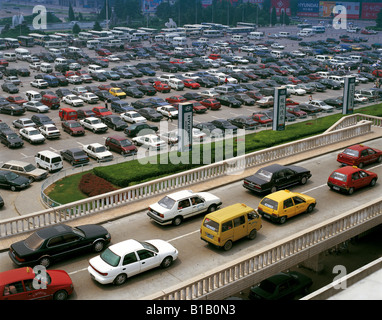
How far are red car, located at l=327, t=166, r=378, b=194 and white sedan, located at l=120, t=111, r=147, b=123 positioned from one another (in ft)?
95.9

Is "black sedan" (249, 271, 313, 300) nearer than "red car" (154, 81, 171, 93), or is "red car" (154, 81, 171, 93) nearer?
"black sedan" (249, 271, 313, 300)

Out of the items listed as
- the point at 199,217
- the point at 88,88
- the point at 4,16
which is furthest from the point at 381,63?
the point at 4,16

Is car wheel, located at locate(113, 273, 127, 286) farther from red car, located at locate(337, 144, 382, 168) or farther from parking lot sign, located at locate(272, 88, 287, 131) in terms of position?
parking lot sign, located at locate(272, 88, 287, 131)

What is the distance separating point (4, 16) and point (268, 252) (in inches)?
7713

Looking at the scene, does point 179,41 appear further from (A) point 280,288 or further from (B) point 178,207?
(A) point 280,288

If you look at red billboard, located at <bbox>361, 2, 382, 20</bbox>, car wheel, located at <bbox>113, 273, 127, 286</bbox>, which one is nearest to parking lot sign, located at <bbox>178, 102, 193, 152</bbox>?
car wheel, located at <bbox>113, 273, 127, 286</bbox>

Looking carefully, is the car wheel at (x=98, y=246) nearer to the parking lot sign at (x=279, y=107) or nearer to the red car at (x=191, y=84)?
the parking lot sign at (x=279, y=107)

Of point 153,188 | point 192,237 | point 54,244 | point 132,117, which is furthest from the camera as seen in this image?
point 132,117

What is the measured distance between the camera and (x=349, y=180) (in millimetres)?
29172

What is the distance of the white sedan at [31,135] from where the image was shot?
49188mm

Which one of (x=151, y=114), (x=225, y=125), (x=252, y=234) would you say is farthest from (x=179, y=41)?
(x=252, y=234)

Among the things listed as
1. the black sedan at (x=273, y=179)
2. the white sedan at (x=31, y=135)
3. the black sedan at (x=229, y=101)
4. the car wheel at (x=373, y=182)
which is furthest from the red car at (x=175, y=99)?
the car wheel at (x=373, y=182)

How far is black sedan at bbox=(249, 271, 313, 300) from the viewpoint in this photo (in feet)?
73.1

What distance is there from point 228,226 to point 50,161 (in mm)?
22627
